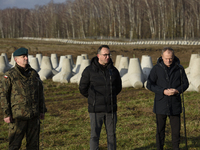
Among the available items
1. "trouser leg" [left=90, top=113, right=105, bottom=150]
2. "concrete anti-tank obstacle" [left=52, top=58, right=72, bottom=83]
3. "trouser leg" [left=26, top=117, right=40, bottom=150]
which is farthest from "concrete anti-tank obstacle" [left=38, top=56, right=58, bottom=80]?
"trouser leg" [left=90, top=113, right=105, bottom=150]

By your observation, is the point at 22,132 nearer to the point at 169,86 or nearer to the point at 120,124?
the point at 169,86

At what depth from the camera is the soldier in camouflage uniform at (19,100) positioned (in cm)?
357

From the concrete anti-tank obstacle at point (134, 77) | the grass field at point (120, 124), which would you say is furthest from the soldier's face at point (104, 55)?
the concrete anti-tank obstacle at point (134, 77)

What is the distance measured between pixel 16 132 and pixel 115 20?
170 feet

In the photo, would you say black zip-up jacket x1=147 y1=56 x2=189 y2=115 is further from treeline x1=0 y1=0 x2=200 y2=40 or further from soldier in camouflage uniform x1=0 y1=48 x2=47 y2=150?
treeline x1=0 y1=0 x2=200 y2=40

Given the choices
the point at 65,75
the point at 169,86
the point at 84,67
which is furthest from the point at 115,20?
the point at 169,86

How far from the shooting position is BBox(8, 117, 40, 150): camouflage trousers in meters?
3.60

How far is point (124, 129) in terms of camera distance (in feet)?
20.2

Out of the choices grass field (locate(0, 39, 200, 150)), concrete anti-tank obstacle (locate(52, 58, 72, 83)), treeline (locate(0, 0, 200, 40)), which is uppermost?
treeline (locate(0, 0, 200, 40))

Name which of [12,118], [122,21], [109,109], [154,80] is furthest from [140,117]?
[122,21]

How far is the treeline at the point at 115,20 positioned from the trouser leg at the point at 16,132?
40.6 meters

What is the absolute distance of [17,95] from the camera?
3.60m

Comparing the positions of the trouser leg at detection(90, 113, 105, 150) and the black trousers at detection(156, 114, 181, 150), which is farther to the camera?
the black trousers at detection(156, 114, 181, 150)

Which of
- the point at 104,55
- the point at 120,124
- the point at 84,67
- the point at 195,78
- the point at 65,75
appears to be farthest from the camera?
the point at 65,75
